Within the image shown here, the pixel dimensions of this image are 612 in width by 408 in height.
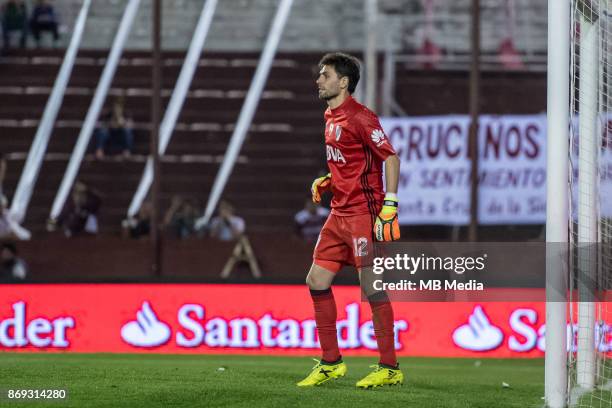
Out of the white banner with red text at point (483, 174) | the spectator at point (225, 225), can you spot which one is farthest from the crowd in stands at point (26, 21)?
the white banner with red text at point (483, 174)

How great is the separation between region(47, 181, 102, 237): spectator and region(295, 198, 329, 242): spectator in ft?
8.93

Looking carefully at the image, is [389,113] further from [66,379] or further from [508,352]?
[66,379]

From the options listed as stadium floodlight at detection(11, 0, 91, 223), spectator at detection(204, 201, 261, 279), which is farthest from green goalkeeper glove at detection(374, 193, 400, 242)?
stadium floodlight at detection(11, 0, 91, 223)

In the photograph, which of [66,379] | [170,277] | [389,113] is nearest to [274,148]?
[389,113]

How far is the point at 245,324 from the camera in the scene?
13.1 metres

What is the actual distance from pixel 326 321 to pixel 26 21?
13.3 metres

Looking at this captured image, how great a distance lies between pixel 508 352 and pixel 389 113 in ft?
22.7

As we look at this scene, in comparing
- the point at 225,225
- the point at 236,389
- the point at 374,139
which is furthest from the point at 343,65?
the point at 225,225

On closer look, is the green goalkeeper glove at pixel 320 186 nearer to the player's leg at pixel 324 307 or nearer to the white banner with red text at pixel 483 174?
the player's leg at pixel 324 307

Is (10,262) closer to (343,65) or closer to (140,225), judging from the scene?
(140,225)

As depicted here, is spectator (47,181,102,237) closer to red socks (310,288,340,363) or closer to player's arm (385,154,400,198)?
red socks (310,288,340,363)

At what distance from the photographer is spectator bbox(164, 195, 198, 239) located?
17.6m

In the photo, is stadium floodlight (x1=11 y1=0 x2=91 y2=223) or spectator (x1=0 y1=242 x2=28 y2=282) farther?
stadium floodlight (x1=11 y1=0 x2=91 y2=223)

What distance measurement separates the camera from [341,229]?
8180mm
